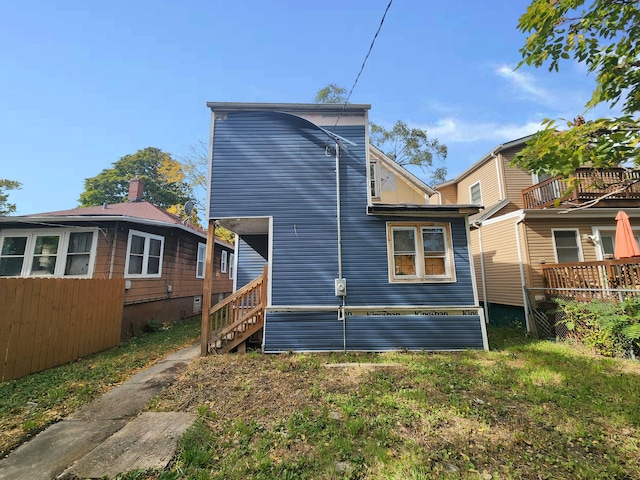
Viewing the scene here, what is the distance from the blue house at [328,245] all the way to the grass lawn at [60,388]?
1812 millimetres

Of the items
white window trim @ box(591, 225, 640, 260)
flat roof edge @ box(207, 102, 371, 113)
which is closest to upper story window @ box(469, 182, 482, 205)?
white window trim @ box(591, 225, 640, 260)

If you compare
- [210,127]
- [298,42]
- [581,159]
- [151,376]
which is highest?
[298,42]

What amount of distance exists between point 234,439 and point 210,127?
7.15 m

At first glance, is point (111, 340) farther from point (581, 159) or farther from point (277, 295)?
point (581, 159)

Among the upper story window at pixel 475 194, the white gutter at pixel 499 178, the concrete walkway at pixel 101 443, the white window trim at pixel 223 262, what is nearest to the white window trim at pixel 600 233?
the white gutter at pixel 499 178

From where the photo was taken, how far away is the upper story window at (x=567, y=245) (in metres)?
10.3

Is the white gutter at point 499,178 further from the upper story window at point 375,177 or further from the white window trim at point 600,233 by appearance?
the upper story window at point 375,177

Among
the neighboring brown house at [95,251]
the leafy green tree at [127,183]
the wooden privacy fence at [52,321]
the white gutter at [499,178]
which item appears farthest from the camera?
the leafy green tree at [127,183]

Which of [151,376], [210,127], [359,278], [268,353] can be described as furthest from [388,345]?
[210,127]

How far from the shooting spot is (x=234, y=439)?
3393 millimetres

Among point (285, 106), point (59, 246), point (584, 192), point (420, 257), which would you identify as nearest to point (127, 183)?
point (59, 246)

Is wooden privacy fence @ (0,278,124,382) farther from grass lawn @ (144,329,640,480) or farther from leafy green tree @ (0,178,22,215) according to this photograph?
leafy green tree @ (0,178,22,215)

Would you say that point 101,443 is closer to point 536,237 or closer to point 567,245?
point 536,237

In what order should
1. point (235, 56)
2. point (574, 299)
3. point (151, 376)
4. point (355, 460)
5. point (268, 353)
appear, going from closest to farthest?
point (355, 460)
point (151, 376)
point (268, 353)
point (235, 56)
point (574, 299)
